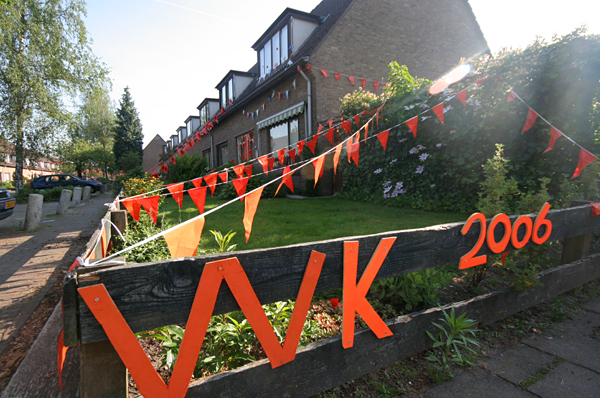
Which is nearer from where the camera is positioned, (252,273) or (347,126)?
(252,273)

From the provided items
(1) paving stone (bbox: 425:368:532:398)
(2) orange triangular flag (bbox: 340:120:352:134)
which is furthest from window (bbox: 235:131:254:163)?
(1) paving stone (bbox: 425:368:532:398)

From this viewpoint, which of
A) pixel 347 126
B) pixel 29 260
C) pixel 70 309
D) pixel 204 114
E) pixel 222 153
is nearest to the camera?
pixel 70 309

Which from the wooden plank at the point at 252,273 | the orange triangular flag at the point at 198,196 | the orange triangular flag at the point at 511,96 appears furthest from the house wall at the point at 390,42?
the wooden plank at the point at 252,273

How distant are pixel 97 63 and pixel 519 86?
845 inches

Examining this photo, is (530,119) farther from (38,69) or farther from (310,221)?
(38,69)

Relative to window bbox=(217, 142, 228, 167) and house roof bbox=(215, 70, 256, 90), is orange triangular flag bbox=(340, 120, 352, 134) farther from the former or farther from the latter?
window bbox=(217, 142, 228, 167)

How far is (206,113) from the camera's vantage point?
2269cm

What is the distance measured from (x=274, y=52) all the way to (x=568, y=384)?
14.9 meters

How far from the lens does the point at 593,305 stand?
2949 millimetres

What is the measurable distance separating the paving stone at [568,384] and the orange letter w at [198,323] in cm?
161

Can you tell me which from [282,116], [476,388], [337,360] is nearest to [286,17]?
Result: [282,116]

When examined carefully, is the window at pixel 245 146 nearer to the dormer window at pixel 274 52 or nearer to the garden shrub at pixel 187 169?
the garden shrub at pixel 187 169

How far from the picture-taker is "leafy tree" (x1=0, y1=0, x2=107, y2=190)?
15024 mm

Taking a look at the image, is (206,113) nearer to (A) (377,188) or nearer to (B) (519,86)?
(A) (377,188)
